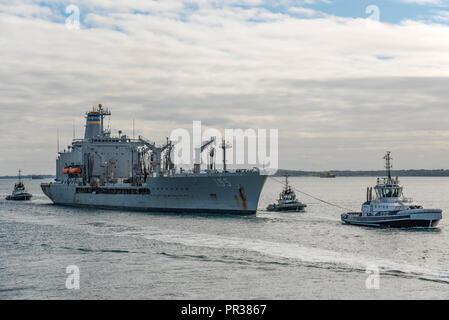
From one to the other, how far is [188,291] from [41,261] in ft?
36.6

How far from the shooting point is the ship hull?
2158 inches

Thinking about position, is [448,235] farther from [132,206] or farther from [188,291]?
[132,206]

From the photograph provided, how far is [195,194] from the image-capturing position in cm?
5725

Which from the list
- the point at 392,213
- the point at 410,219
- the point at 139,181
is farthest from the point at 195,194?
the point at 410,219

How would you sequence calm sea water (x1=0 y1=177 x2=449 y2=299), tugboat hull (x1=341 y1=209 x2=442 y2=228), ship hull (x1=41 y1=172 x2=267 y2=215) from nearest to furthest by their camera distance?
calm sea water (x1=0 y1=177 x2=449 y2=299), tugboat hull (x1=341 y1=209 x2=442 y2=228), ship hull (x1=41 y1=172 x2=267 y2=215)

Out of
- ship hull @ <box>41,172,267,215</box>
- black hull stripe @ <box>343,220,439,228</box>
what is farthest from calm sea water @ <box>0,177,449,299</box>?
ship hull @ <box>41,172,267,215</box>

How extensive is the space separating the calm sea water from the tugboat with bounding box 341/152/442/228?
1420 millimetres

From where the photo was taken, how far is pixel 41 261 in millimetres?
29812

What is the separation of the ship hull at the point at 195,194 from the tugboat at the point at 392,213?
1072cm

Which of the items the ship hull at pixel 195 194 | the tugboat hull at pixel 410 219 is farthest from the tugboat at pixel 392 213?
the ship hull at pixel 195 194

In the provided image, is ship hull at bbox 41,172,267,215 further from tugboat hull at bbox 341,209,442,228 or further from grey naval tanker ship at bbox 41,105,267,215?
tugboat hull at bbox 341,209,442,228
